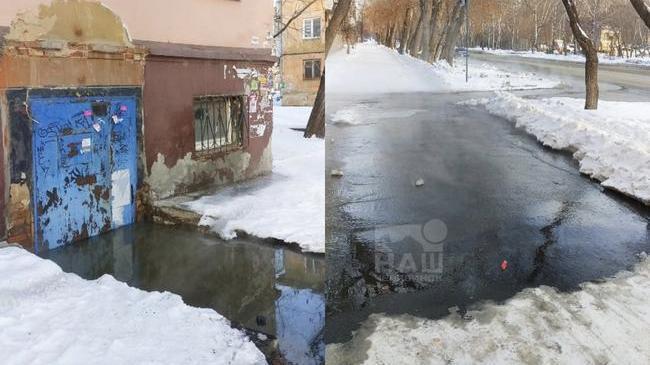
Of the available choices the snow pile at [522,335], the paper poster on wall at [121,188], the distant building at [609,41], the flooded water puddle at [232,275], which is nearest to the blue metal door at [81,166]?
the paper poster on wall at [121,188]

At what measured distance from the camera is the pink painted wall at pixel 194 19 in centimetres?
468

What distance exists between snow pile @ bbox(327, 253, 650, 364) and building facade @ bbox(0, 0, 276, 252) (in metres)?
2.48

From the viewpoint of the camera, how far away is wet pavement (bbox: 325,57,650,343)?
11.1ft

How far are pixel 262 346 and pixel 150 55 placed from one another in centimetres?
318

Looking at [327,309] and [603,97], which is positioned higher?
[603,97]

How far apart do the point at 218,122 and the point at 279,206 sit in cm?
163

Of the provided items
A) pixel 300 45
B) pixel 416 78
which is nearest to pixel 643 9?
pixel 300 45

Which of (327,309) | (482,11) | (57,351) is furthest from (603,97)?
(57,351)

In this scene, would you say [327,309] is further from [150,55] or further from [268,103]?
[268,103]

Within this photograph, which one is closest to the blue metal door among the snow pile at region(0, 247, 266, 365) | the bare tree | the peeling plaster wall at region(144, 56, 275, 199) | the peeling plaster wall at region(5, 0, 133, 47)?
the peeling plaster wall at region(144, 56, 275, 199)

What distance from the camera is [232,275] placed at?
3754 mm

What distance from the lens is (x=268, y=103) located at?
6898 millimetres

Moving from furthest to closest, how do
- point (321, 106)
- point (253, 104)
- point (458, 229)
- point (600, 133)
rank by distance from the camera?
point (600, 133)
point (321, 106)
point (253, 104)
point (458, 229)

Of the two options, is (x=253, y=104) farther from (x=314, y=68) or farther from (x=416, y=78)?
(x=416, y=78)
